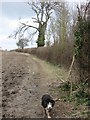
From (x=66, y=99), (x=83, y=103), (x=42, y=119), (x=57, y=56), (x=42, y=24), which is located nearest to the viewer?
(x=42, y=119)

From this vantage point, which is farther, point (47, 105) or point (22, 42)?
point (22, 42)

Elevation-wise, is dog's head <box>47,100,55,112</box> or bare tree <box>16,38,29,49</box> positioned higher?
bare tree <box>16,38,29,49</box>

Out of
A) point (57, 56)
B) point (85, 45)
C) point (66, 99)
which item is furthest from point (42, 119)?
point (57, 56)

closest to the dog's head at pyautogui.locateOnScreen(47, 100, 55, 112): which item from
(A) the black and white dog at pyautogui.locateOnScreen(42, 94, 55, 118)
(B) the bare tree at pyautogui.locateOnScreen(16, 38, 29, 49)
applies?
(A) the black and white dog at pyautogui.locateOnScreen(42, 94, 55, 118)

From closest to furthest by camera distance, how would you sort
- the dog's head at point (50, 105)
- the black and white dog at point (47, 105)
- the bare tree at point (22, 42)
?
the black and white dog at point (47, 105) < the dog's head at point (50, 105) < the bare tree at point (22, 42)

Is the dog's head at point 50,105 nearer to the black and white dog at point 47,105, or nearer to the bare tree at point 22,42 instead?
the black and white dog at point 47,105

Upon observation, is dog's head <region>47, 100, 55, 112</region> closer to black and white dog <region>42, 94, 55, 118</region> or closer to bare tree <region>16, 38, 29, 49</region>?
black and white dog <region>42, 94, 55, 118</region>

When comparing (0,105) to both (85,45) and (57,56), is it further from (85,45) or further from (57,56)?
(57,56)

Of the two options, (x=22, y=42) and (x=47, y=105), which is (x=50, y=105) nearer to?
(x=47, y=105)

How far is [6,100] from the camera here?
40.1 feet

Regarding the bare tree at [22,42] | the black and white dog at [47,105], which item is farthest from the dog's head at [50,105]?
the bare tree at [22,42]

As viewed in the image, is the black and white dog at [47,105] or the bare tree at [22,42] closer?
the black and white dog at [47,105]

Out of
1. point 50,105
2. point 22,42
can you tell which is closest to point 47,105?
point 50,105

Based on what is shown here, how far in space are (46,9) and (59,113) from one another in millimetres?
48389
